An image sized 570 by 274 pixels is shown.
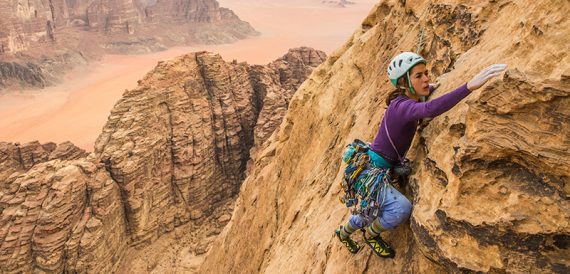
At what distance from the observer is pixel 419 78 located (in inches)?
149

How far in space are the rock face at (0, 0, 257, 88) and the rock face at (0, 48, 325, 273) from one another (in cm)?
4783

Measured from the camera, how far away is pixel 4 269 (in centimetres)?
1573

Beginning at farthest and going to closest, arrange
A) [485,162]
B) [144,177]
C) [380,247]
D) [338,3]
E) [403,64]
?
1. [338,3]
2. [144,177]
3. [380,247]
4. [403,64]
5. [485,162]

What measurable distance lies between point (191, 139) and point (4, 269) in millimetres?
9870

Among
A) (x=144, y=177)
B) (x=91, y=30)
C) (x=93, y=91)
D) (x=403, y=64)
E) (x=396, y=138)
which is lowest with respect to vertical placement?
(x=93, y=91)

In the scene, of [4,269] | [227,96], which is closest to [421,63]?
[4,269]

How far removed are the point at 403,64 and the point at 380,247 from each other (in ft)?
6.03

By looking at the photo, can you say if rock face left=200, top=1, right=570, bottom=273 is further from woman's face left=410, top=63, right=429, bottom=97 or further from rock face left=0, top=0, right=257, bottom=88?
rock face left=0, top=0, right=257, bottom=88

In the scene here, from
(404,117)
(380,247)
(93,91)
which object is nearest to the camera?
(404,117)

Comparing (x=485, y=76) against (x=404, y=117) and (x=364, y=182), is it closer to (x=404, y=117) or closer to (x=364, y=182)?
(x=404, y=117)

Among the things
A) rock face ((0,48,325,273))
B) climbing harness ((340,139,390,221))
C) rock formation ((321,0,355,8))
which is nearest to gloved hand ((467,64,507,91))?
climbing harness ((340,139,390,221))

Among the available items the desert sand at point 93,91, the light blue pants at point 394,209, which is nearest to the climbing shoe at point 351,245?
the light blue pants at point 394,209

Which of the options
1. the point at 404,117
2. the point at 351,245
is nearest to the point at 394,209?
the point at 404,117

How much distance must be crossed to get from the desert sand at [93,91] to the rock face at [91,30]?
2683mm
